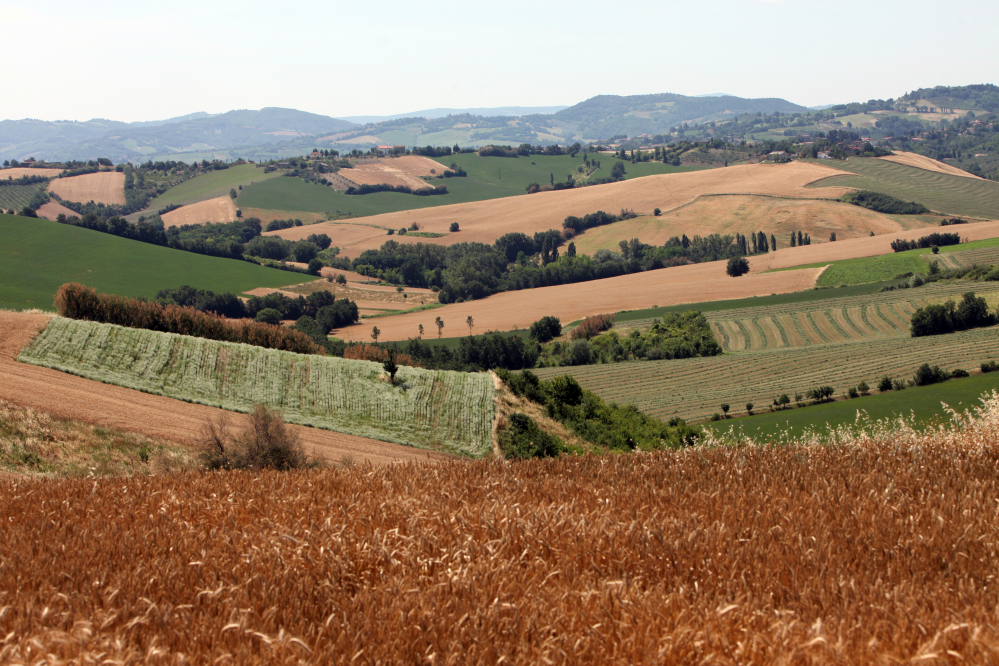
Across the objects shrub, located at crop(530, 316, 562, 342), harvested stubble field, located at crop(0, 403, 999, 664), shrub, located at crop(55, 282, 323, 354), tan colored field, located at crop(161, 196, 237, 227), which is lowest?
shrub, located at crop(530, 316, 562, 342)

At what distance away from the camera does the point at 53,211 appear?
151750 millimetres

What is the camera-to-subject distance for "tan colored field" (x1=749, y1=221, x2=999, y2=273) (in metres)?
98.1

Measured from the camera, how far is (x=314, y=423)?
28.5 meters

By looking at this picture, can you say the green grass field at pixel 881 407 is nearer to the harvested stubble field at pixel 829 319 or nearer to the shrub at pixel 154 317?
the harvested stubble field at pixel 829 319

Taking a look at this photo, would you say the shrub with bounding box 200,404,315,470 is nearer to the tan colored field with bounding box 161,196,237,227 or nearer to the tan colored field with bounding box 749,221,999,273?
the tan colored field with bounding box 749,221,999,273

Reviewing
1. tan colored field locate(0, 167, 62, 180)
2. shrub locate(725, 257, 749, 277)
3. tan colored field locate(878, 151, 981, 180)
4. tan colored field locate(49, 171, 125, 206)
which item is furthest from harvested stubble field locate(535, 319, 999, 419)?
tan colored field locate(0, 167, 62, 180)

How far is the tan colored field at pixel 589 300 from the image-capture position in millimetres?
84875

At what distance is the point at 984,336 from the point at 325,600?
68.2 meters

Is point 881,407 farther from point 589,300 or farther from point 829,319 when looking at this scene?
point 589,300

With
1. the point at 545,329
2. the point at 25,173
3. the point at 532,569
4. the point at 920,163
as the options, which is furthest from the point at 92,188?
the point at 920,163

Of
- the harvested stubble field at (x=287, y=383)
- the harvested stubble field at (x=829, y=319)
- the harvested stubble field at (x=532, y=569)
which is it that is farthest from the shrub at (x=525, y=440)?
the harvested stubble field at (x=829, y=319)

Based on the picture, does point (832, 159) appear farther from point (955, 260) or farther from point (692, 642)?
point (692, 642)

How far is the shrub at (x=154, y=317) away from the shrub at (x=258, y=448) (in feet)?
48.8

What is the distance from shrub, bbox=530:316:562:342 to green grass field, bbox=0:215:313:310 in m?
42.1
